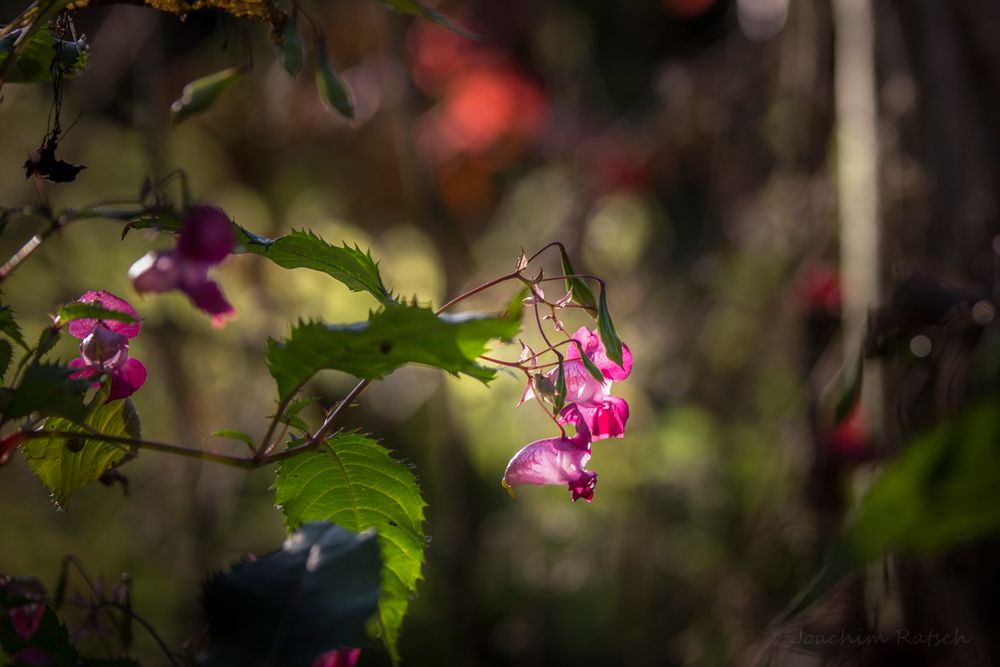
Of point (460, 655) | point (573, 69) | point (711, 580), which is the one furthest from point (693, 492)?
point (573, 69)

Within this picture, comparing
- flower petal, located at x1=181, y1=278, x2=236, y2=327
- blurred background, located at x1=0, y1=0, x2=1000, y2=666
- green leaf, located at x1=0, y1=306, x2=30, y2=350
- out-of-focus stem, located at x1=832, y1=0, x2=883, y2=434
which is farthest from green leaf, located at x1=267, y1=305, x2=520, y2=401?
out-of-focus stem, located at x1=832, y1=0, x2=883, y2=434

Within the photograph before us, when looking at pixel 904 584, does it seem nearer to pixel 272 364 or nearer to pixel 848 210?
pixel 848 210

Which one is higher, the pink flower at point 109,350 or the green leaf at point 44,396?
the pink flower at point 109,350

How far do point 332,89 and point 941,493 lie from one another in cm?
41

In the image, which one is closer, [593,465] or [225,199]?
[593,465]

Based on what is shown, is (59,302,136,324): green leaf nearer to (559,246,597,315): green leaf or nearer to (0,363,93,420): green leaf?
(0,363,93,420): green leaf

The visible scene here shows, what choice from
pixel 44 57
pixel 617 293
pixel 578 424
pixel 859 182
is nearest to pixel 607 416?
pixel 578 424

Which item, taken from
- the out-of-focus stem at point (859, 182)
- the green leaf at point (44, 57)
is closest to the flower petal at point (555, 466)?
the green leaf at point (44, 57)

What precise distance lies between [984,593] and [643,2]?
7.83ft

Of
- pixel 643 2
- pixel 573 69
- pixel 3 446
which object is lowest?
pixel 3 446

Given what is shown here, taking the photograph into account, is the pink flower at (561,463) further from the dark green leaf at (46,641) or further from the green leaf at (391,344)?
the dark green leaf at (46,641)

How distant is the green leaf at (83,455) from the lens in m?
0.51

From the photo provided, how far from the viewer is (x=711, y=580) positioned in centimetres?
178

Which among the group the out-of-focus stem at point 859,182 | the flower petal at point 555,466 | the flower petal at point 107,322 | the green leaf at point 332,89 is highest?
the out-of-focus stem at point 859,182
